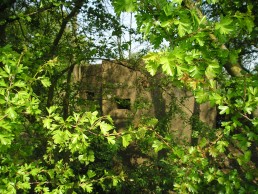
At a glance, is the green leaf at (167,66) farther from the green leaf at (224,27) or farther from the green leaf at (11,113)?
the green leaf at (11,113)

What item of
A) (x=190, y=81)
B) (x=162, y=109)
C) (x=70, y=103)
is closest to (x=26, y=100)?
(x=190, y=81)

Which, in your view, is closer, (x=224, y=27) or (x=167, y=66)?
(x=167, y=66)

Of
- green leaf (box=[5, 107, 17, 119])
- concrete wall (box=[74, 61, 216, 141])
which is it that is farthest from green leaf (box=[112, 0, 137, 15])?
concrete wall (box=[74, 61, 216, 141])

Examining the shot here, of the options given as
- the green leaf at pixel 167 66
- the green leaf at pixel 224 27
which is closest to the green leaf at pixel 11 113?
the green leaf at pixel 167 66

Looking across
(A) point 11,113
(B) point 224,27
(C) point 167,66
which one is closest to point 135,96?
(A) point 11,113

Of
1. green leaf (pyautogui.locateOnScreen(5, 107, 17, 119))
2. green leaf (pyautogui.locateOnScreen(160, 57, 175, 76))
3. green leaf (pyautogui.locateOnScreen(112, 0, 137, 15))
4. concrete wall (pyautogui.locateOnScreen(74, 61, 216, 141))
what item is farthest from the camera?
concrete wall (pyautogui.locateOnScreen(74, 61, 216, 141))

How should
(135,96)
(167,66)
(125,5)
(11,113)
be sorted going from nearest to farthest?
(167,66), (125,5), (11,113), (135,96)

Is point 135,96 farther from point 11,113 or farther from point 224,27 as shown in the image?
point 224,27

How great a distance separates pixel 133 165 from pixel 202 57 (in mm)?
6715

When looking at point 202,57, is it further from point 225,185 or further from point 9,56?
point 9,56

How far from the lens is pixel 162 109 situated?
830 centimetres

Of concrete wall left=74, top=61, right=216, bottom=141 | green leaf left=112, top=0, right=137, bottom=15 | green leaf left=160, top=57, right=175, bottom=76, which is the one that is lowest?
concrete wall left=74, top=61, right=216, bottom=141

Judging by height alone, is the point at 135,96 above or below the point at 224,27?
below

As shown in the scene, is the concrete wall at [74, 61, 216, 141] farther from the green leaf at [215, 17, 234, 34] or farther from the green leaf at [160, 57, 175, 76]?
the green leaf at [160, 57, 175, 76]
